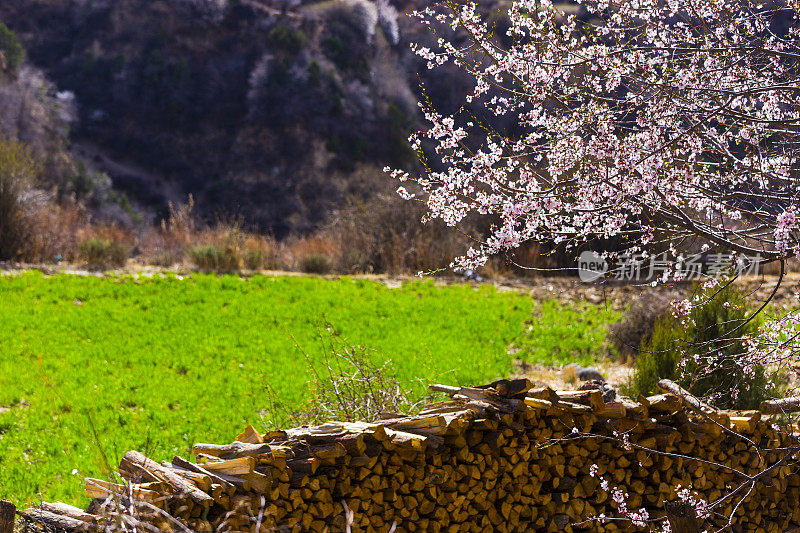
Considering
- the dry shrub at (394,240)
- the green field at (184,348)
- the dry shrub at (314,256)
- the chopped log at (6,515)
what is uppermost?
the dry shrub at (394,240)

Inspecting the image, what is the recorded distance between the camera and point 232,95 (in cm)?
3173

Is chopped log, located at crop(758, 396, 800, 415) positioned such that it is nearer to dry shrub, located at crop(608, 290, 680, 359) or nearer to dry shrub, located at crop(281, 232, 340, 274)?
dry shrub, located at crop(608, 290, 680, 359)

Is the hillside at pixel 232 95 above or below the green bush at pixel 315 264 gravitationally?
above

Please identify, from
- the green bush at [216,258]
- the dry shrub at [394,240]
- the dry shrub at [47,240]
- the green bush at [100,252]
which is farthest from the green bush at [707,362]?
the dry shrub at [47,240]

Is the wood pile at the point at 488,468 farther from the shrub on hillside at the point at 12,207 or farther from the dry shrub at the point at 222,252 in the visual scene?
the shrub on hillside at the point at 12,207

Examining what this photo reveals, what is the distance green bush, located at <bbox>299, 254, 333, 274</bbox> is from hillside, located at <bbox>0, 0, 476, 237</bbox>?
16.3 metres

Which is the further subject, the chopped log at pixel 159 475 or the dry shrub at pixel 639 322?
the dry shrub at pixel 639 322

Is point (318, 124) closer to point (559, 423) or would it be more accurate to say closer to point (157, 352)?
point (157, 352)

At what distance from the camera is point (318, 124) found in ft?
101

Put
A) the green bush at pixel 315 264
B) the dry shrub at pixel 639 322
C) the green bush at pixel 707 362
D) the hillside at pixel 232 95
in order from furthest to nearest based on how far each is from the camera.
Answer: the hillside at pixel 232 95 < the green bush at pixel 315 264 < the dry shrub at pixel 639 322 < the green bush at pixel 707 362

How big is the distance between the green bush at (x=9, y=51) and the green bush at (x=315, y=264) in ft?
71.8

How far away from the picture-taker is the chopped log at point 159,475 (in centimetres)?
269

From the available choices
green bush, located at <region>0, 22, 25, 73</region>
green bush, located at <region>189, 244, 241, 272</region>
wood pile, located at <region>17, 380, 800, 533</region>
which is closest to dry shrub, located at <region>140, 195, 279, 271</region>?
green bush, located at <region>189, 244, 241, 272</region>

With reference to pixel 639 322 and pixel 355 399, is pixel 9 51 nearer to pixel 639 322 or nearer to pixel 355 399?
pixel 639 322
